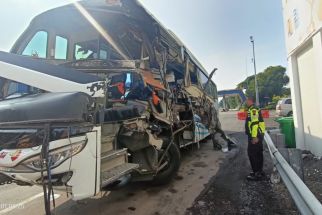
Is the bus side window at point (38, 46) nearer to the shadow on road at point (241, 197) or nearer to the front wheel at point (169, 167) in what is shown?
the front wheel at point (169, 167)

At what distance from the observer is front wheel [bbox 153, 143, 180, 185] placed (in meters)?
5.13

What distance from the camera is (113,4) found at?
4.46m

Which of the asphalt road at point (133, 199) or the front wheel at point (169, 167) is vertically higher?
the front wheel at point (169, 167)

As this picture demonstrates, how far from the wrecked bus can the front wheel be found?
0.02 m

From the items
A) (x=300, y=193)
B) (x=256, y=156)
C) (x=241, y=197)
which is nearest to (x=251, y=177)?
(x=256, y=156)

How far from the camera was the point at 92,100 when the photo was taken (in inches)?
124

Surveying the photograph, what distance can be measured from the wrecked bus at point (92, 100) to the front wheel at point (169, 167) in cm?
2

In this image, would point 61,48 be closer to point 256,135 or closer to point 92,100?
point 92,100

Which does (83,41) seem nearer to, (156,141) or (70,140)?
(156,141)

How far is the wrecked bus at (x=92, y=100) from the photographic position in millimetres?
2768

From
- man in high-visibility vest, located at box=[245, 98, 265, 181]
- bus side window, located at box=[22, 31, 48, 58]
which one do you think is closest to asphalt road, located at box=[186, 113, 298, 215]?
man in high-visibility vest, located at box=[245, 98, 265, 181]

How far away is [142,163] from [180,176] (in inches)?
62.6

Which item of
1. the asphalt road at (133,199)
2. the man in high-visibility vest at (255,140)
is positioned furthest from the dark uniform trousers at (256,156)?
the asphalt road at (133,199)

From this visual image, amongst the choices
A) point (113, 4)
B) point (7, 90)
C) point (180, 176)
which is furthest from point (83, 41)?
point (180, 176)
